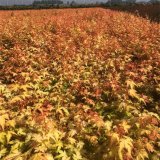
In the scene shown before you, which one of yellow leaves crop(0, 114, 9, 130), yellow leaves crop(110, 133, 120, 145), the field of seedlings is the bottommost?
the field of seedlings

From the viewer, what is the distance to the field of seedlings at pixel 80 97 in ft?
16.8

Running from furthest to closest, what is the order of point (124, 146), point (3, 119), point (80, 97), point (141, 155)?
1. point (80, 97)
2. point (3, 119)
3. point (141, 155)
4. point (124, 146)

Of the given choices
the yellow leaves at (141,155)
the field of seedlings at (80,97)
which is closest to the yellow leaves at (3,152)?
the field of seedlings at (80,97)

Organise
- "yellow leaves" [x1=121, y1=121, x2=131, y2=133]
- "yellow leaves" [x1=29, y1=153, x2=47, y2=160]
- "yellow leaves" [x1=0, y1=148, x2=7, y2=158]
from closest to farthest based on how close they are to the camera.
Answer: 1. "yellow leaves" [x1=29, y1=153, x2=47, y2=160]
2. "yellow leaves" [x1=0, y1=148, x2=7, y2=158]
3. "yellow leaves" [x1=121, y1=121, x2=131, y2=133]

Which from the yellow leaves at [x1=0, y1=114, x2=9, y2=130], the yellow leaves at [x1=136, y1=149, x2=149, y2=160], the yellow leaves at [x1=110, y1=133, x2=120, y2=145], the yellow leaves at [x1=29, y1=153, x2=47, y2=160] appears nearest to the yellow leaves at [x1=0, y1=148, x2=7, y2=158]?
the yellow leaves at [x1=0, y1=114, x2=9, y2=130]

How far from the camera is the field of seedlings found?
16.8 feet

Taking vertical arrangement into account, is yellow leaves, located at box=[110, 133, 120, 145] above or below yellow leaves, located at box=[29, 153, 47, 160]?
above

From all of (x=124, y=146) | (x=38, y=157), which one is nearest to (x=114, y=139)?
(x=124, y=146)

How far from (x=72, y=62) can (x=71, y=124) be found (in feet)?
12.3

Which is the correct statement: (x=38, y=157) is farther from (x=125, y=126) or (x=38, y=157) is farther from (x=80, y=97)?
(x=80, y=97)

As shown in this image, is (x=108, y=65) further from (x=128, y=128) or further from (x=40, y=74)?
(x=128, y=128)

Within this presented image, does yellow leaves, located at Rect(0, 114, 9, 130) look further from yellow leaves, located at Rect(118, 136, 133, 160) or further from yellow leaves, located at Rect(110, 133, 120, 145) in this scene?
yellow leaves, located at Rect(118, 136, 133, 160)

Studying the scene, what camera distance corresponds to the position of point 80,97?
744 centimetres

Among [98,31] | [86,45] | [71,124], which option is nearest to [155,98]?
[71,124]
